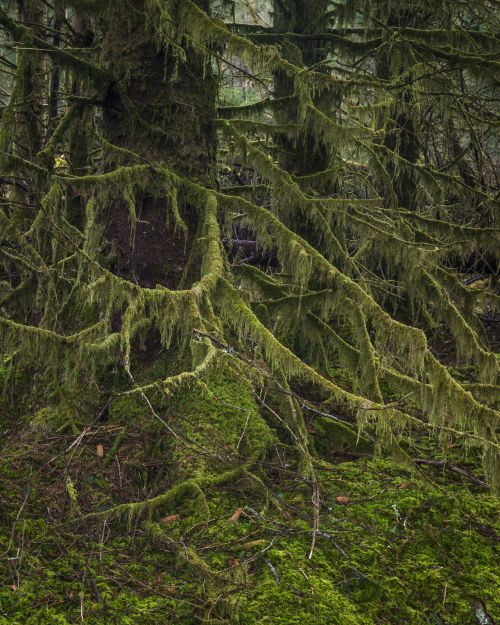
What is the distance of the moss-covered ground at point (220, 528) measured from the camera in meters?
2.85

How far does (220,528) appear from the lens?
3.46m

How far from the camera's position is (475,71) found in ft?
14.1

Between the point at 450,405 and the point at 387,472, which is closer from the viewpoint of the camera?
the point at 450,405

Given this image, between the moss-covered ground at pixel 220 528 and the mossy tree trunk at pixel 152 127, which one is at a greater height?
the mossy tree trunk at pixel 152 127

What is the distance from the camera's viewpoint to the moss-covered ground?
9.36 ft

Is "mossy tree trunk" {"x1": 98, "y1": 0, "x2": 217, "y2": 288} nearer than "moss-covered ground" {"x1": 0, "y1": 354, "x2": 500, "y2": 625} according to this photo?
No

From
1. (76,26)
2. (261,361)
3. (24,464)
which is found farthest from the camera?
(76,26)

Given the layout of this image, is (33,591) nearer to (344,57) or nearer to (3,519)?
(3,519)

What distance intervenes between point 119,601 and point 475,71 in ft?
15.0

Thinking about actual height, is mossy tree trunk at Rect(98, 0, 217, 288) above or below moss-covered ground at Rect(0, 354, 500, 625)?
above

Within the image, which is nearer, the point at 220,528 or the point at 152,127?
the point at 220,528

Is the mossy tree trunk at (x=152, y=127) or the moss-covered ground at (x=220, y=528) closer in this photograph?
the moss-covered ground at (x=220, y=528)

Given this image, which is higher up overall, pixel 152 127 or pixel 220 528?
pixel 152 127

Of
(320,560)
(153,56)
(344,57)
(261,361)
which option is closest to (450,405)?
(320,560)
